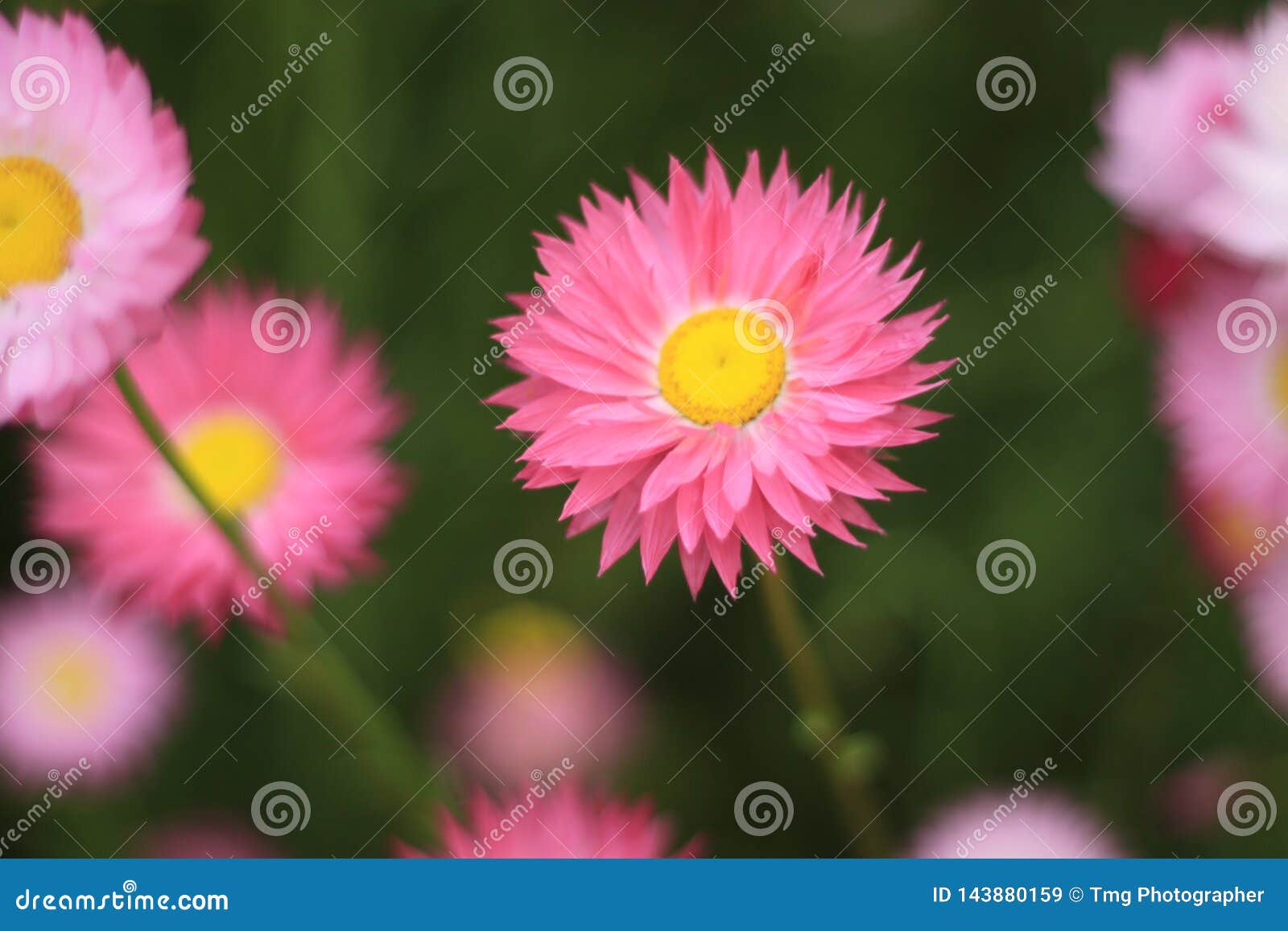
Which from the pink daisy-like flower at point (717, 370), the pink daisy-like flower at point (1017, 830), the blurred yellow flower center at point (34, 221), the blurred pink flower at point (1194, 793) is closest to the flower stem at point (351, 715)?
the blurred yellow flower center at point (34, 221)

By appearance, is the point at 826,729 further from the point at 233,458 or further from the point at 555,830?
the point at 233,458

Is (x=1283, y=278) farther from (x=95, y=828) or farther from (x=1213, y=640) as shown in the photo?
(x=95, y=828)

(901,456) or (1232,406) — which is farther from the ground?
(1232,406)

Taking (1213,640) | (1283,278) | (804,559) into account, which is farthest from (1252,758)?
(804,559)

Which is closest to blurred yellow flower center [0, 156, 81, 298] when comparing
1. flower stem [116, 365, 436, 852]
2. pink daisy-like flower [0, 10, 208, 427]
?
pink daisy-like flower [0, 10, 208, 427]

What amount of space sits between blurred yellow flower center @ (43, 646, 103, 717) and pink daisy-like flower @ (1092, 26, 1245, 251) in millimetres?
1277

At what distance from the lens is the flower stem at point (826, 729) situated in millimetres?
918

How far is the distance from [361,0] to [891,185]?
642 mm

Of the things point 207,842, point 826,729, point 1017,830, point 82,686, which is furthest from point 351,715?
point 1017,830

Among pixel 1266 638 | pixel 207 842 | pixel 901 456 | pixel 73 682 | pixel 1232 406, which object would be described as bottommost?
pixel 73 682

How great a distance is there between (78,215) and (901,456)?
78 centimetres

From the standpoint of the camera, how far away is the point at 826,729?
0.94 m

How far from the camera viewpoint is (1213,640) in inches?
43.3

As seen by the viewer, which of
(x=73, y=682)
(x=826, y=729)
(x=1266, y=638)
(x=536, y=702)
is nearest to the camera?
(x=826, y=729)
